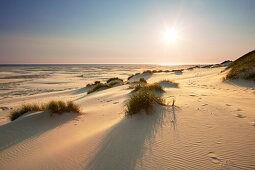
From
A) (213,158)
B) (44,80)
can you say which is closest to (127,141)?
(213,158)

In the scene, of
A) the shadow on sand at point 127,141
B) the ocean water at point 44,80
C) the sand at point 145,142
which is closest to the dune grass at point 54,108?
the sand at point 145,142

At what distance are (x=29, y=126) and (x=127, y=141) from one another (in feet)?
9.03

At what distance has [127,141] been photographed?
7.22 feet

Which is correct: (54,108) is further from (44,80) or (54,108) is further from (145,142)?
(44,80)

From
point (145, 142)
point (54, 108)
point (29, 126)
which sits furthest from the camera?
point (54, 108)

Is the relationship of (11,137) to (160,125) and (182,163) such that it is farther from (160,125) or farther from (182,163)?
(182,163)

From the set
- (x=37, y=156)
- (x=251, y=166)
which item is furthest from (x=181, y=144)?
(x=37, y=156)

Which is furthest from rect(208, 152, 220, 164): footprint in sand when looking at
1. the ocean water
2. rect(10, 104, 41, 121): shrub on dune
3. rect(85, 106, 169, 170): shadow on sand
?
the ocean water

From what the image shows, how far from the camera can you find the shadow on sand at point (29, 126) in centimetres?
278

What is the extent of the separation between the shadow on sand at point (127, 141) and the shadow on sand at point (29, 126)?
1.79 metres

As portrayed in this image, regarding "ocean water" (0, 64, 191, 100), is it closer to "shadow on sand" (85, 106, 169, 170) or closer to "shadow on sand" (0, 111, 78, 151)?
"shadow on sand" (0, 111, 78, 151)

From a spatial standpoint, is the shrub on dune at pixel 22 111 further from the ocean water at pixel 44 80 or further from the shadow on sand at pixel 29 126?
the ocean water at pixel 44 80

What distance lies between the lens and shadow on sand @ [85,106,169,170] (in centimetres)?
177

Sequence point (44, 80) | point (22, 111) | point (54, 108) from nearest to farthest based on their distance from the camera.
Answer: point (54, 108) → point (22, 111) → point (44, 80)
